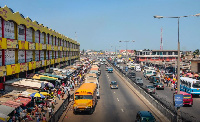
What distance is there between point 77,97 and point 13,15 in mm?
14764

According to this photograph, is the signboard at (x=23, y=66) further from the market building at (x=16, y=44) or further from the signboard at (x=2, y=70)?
the signboard at (x=2, y=70)

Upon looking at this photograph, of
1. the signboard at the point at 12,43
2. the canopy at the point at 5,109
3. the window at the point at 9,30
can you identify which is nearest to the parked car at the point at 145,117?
the canopy at the point at 5,109

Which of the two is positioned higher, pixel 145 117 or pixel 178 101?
pixel 178 101

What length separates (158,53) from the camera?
125750 mm

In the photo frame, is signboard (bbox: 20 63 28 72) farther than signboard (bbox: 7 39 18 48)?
Yes

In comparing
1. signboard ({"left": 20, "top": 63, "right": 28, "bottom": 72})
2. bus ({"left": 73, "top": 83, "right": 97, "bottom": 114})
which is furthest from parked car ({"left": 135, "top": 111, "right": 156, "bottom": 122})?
signboard ({"left": 20, "top": 63, "right": 28, "bottom": 72})

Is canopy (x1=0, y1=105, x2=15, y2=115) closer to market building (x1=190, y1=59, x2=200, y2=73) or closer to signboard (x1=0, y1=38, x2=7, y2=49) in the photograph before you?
signboard (x1=0, y1=38, x2=7, y2=49)

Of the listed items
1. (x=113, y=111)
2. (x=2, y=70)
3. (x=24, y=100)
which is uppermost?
(x=2, y=70)

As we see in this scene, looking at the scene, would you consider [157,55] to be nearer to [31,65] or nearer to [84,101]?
[31,65]

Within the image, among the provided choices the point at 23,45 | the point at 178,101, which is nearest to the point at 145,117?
the point at 178,101

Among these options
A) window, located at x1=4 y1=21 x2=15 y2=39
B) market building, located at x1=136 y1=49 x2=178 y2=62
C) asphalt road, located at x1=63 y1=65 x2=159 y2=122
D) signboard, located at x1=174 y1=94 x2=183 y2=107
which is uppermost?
window, located at x1=4 y1=21 x2=15 y2=39

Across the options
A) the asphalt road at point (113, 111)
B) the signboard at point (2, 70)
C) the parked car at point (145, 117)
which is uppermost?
the signboard at point (2, 70)

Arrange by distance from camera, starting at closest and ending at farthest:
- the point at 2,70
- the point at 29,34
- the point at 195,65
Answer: the point at 2,70 < the point at 29,34 < the point at 195,65

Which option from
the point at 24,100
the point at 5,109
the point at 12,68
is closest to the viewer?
the point at 5,109
